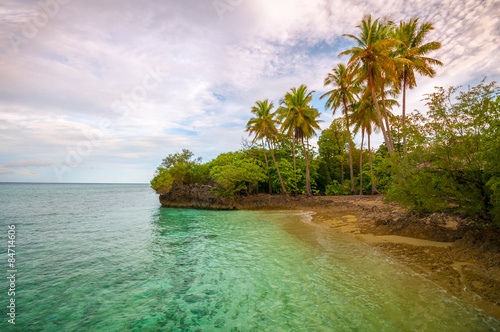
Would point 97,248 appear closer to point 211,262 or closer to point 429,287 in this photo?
point 211,262

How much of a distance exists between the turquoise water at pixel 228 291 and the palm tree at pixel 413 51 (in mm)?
16298

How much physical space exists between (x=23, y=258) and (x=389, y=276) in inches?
496

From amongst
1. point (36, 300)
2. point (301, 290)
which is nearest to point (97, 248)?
point (36, 300)

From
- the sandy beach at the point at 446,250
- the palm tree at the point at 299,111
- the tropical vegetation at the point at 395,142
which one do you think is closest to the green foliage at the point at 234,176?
the tropical vegetation at the point at 395,142

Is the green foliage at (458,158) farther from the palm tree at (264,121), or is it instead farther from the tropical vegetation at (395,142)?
the palm tree at (264,121)

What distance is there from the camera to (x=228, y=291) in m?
5.40

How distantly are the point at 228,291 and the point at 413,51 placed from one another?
22.0 metres

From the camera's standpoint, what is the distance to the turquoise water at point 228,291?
159 inches

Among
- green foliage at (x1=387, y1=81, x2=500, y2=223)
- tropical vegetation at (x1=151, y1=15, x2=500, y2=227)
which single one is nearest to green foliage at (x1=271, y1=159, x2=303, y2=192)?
tropical vegetation at (x1=151, y1=15, x2=500, y2=227)

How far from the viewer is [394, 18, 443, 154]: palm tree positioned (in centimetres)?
1759

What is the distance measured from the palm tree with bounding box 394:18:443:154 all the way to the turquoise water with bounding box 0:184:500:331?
1630 cm

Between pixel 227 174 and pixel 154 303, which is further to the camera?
pixel 227 174

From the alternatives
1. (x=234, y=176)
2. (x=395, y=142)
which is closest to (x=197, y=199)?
(x=234, y=176)

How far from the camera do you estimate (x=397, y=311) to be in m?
4.16
